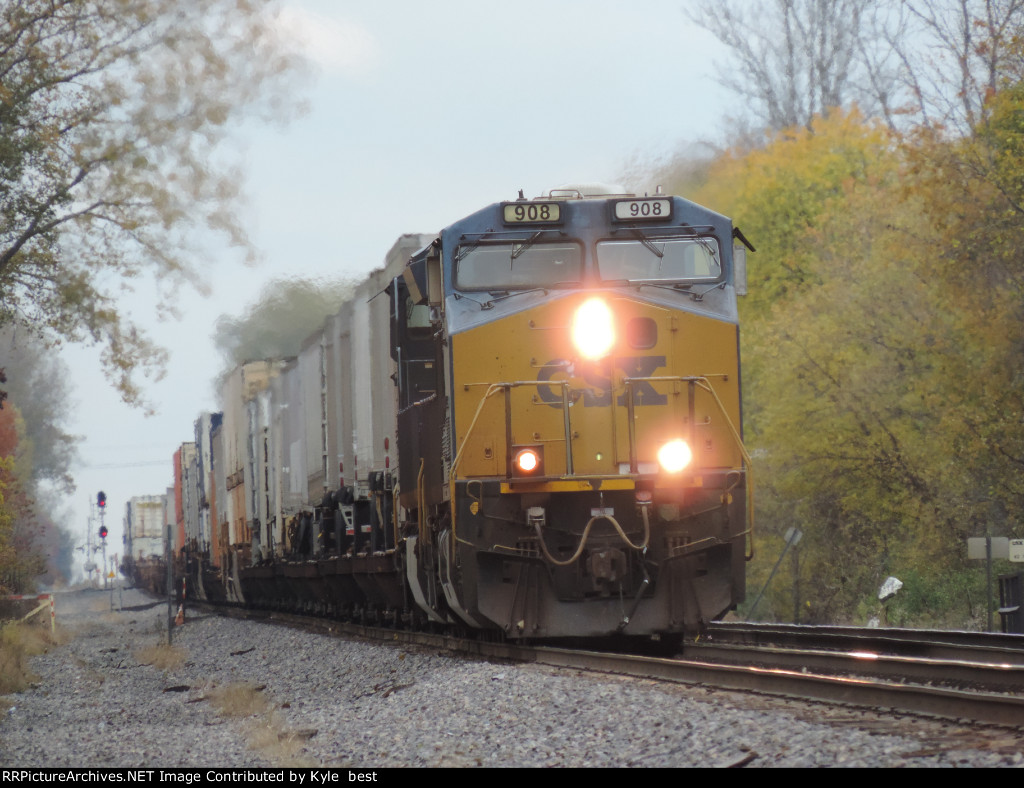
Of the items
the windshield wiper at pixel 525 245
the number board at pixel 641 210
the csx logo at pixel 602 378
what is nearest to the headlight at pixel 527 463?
the csx logo at pixel 602 378

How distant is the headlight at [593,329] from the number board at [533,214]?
32.4 inches

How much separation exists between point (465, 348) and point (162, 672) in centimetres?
788

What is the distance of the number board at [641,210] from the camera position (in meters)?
11.8

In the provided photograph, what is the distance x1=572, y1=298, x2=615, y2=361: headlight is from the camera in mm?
11391

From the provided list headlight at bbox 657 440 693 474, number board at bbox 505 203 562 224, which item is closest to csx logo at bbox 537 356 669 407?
headlight at bbox 657 440 693 474

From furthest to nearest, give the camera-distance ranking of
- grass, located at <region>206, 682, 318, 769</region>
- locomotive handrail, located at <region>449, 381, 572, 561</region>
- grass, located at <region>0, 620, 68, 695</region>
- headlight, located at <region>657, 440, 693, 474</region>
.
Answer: grass, located at <region>0, 620, 68, 695</region>, headlight, located at <region>657, 440, 693, 474</region>, locomotive handrail, located at <region>449, 381, 572, 561</region>, grass, located at <region>206, 682, 318, 769</region>

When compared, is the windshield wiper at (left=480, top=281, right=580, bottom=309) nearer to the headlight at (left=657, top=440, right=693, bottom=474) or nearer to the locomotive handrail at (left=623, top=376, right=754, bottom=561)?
the locomotive handrail at (left=623, top=376, right=754, bottom=561)

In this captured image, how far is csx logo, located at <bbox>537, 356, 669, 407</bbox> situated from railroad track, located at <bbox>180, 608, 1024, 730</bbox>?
209 cm

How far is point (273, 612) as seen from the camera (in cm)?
2828

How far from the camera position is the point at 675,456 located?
11195 millimetres

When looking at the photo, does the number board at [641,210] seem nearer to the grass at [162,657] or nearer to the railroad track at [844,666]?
the railroad track at [844,666]

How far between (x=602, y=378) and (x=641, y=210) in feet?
5.06

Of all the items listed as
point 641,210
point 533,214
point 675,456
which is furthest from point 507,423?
point 641,210
